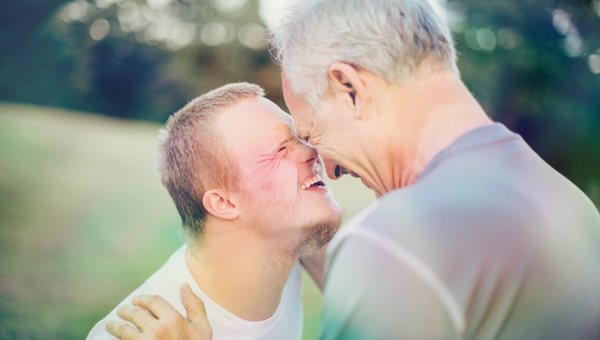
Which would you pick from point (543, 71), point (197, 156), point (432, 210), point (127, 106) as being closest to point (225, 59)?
point (127, 106)

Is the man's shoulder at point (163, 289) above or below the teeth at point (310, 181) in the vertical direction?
below

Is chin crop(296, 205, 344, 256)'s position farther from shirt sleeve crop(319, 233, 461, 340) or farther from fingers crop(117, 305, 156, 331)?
Result: shirt sleeve crop(319, 233, 461, 340)

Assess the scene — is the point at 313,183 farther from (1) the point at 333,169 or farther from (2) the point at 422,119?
(2) the point at 422,119

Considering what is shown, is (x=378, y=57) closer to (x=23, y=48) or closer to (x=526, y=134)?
(x=526, y=134)

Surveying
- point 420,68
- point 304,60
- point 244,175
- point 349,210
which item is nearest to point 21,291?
point 244,175

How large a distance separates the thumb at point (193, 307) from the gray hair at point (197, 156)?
0.39 m

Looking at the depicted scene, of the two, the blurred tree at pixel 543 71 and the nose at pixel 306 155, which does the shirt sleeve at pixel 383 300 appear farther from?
the blurred tree at pixel 543 71

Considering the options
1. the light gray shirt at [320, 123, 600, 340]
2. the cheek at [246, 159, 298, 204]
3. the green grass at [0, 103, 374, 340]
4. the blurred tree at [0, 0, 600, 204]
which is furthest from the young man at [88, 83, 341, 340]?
the blurred tree at [0, 0, 600, 204]

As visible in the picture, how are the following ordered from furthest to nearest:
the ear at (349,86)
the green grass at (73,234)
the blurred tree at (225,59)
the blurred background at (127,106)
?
1. the blurred tree at (225,59)
2. the blurred background at (127,106)
3. the green grass at (73,234)
4. the ear at (349,86)

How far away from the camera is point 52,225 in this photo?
8156 millimetres

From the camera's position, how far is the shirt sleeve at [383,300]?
43.3 inches

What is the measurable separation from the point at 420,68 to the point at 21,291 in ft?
20.9

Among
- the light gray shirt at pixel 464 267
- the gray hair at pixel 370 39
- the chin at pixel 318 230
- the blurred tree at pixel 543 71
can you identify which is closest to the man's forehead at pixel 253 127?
the chin at pixel 318 230

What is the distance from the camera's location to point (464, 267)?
3.70 feet
